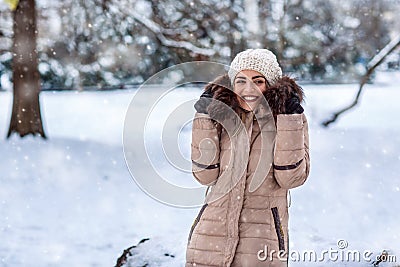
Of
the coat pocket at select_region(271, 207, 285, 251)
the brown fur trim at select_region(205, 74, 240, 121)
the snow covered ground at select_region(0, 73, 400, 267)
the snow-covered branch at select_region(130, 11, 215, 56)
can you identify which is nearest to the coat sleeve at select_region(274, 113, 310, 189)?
the coat pocket at select_region(271, 207, 285, 251)

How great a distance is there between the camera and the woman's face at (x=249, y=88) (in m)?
2.52

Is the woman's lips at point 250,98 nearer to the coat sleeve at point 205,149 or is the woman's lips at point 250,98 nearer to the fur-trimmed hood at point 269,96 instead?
the fur-trimmed hood at point 269,96

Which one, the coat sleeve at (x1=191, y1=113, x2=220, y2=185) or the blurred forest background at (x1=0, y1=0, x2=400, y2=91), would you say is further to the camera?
the blurred forest background at (x1=0, y1=0, x2=400, y2=91)

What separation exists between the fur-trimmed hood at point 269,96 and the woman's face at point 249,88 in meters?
0.03

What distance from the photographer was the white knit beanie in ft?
8.47

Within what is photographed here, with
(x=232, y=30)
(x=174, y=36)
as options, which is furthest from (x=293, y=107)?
(x=232, y=30)

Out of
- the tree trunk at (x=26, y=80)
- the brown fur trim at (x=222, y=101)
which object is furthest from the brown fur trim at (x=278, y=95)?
the tree trunk at (x=26, y=80)

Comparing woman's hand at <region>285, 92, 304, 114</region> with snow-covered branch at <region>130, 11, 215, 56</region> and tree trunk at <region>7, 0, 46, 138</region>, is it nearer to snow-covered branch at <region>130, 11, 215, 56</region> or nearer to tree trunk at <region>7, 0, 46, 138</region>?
snow-covered branch at <region>130, 11, 215, 56</region>

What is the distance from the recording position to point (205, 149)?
248 centimetres

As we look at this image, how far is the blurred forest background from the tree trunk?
67cm

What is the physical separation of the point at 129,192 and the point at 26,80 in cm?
295

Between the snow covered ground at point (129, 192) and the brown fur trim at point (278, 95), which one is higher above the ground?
the brown fur trim at point (278, 95)

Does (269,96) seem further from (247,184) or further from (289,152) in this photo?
(247,184)

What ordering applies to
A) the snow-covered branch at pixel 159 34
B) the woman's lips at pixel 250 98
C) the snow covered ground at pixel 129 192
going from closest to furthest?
the woman's lips at pixel 250 98 < the snow covered ground at pixel 129 192 < the snow-covered branch at pixel 159 34
